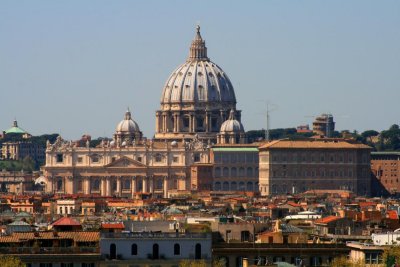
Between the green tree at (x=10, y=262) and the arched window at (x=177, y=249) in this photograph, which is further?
the arched window at (x=177, y=249)

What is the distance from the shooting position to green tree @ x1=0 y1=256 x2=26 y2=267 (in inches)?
2077

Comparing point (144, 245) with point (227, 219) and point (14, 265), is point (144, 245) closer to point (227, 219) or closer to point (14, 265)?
point (14, 265)

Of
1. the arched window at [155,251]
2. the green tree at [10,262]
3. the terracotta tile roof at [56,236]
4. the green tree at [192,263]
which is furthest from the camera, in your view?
the terracotta tile roof at [56,236]

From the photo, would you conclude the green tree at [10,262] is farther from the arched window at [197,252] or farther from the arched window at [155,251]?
the arched window at [197,252]

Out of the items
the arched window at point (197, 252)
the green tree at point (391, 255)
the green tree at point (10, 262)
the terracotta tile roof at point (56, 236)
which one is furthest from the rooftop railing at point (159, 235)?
the green tree at point (391, 255)

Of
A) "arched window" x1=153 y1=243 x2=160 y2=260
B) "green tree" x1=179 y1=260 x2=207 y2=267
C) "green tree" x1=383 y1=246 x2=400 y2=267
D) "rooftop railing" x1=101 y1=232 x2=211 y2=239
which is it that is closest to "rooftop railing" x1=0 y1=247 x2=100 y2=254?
"rooftop railing" x1=101 y1=232 x2=211 y2=239

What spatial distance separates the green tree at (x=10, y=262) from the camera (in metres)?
52.8

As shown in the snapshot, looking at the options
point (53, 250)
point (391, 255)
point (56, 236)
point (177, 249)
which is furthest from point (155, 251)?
point (391, 255)

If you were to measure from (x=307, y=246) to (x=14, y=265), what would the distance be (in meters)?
10.5

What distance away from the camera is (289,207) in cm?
11600

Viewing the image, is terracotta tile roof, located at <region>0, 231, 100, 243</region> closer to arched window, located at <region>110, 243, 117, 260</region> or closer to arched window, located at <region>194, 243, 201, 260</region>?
arched window, located at <region>110, 243, 117, 260</region>

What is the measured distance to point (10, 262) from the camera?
53.2 meters

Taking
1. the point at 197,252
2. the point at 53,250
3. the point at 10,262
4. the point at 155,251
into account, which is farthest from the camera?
the point at 53,250

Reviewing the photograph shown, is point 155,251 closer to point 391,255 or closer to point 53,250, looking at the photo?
point 53,250
